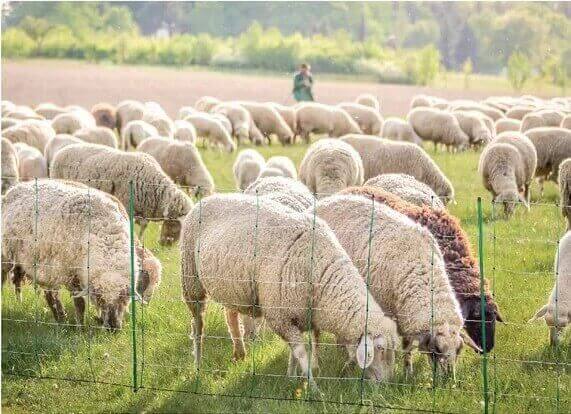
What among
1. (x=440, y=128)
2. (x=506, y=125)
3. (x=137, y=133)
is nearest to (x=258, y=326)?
(x=137, y=133)

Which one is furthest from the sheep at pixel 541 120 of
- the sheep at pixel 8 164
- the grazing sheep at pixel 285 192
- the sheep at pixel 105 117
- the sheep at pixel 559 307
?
the sheep at pixel 559 307

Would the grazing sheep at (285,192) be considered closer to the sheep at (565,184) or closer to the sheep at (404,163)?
the sheep at (565,184)

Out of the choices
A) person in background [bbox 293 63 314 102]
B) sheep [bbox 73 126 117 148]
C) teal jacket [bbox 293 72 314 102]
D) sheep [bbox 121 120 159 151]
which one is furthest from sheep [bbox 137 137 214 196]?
teal jacket [bbox 293 72 314 102]

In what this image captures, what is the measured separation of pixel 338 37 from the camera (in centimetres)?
3909

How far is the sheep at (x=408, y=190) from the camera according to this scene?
31.8ft

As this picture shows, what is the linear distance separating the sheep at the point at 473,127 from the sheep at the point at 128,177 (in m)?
12.5

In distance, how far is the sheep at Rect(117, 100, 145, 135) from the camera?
82.7 ft

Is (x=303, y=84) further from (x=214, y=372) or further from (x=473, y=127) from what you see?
(x=214, y=372)

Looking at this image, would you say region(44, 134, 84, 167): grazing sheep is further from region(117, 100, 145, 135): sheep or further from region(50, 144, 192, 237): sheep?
region(117, 100, 145, 135): sheep

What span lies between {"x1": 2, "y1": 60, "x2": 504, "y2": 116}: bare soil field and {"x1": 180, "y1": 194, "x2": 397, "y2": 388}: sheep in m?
24.7

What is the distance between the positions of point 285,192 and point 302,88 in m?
19.7

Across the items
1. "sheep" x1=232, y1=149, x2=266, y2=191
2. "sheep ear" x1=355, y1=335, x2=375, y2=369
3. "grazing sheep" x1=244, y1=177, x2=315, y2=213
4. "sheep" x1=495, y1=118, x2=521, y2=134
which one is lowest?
"sheep ear" x1=355, y1=335, x2=375, y2=369

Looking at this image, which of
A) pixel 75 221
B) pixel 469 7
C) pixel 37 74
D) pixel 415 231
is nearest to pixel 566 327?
pixel 415 231

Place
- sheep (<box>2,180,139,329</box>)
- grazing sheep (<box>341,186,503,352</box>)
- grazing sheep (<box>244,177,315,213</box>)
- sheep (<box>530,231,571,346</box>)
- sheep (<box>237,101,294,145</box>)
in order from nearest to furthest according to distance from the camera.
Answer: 1. grazing sheep (<box>341,186,503,352</box>)
2. sheep (<box>530,231,571,346</box>)
3. sheep (<box>2,180,139,329</box>)
4. grazing sheep (<box>244,177,315,213</box>)
5. sheep (<box>237,101,294,145</box>)
